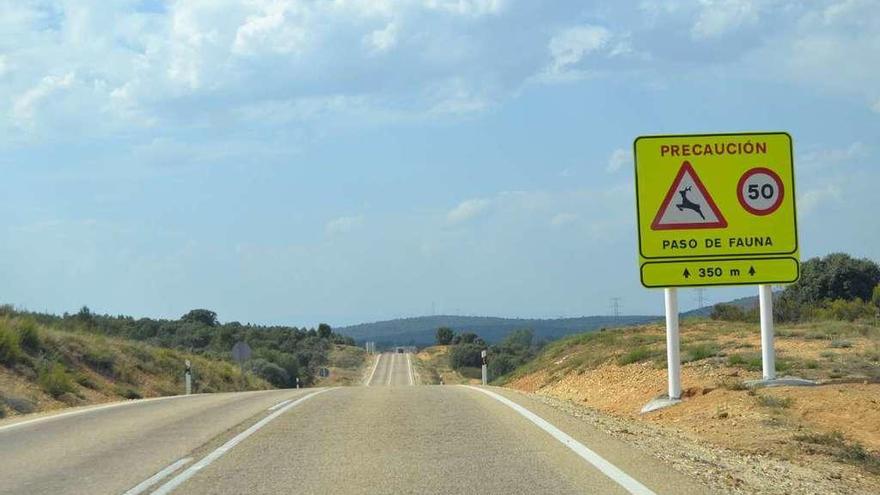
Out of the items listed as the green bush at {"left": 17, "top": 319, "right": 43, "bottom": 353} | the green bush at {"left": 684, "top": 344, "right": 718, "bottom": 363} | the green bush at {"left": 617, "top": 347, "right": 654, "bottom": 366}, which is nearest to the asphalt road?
the green bush at {"left": 17, "top": 319, "right": 43, "bottom": 353}

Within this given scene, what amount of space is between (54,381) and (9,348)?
Result: 2049mm

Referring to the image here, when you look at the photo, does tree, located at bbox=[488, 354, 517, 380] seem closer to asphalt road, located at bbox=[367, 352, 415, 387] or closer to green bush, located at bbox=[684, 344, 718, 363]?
asphalt road, located at bbox=[367, 352, 415, 387]

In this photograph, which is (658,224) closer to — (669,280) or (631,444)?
(669,280)

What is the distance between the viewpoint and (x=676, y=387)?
17359 mm

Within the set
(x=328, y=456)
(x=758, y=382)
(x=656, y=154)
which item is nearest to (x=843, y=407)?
(x=758, y=382)

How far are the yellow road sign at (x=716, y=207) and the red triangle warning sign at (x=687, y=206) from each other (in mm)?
17

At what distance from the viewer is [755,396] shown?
16.0m

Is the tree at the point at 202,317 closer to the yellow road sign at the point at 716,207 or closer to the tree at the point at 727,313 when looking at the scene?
the tree at the point at 727,313

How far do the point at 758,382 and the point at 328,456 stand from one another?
8709 mm

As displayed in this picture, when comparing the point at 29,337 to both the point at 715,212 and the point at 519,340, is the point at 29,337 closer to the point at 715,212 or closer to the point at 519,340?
the point at 715,212

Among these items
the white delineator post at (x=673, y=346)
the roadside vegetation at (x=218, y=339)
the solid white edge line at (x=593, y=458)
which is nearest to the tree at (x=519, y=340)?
the roadside vegetation at (x=218, y=339)

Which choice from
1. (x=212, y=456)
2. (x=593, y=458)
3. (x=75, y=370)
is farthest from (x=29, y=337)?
(x=593, y=458)

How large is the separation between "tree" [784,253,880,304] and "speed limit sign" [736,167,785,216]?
35924 mm

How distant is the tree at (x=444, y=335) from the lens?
146 meters
